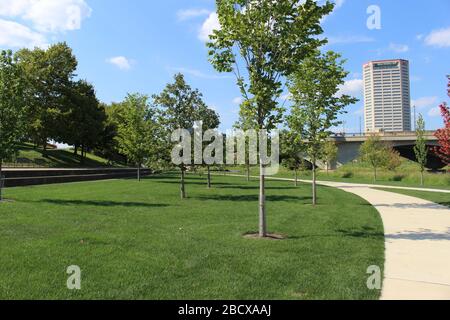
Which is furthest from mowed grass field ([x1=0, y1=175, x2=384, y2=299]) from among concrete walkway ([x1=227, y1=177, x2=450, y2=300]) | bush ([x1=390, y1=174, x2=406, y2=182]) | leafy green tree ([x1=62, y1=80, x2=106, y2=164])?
bush ([x1=390, y1=174, x2=406, y2=182])

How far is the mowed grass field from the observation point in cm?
552

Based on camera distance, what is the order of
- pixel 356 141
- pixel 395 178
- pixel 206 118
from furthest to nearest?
pixel 356 141 → pixel 395 178 → pixel 206 118

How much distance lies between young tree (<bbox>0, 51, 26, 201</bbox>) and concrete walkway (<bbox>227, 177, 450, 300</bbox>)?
13.2 meters

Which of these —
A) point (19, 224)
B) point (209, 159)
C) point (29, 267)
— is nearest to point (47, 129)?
point (209, 159)

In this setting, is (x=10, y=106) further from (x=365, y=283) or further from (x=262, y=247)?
(x=365, y=283)

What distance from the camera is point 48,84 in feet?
136

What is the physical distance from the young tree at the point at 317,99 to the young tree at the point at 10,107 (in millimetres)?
10257

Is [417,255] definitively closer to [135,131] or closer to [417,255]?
[417,255]

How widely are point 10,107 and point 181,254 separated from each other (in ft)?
36.0

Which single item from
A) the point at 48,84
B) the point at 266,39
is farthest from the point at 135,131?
the point at 266,39

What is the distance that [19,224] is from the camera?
9883 millimetres

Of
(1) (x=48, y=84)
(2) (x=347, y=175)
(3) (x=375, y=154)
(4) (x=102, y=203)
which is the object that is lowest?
(2) (x=347, y=175)

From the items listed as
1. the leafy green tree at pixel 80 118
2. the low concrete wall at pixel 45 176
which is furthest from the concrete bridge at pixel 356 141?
the low concrete wall at pixel 45 176
